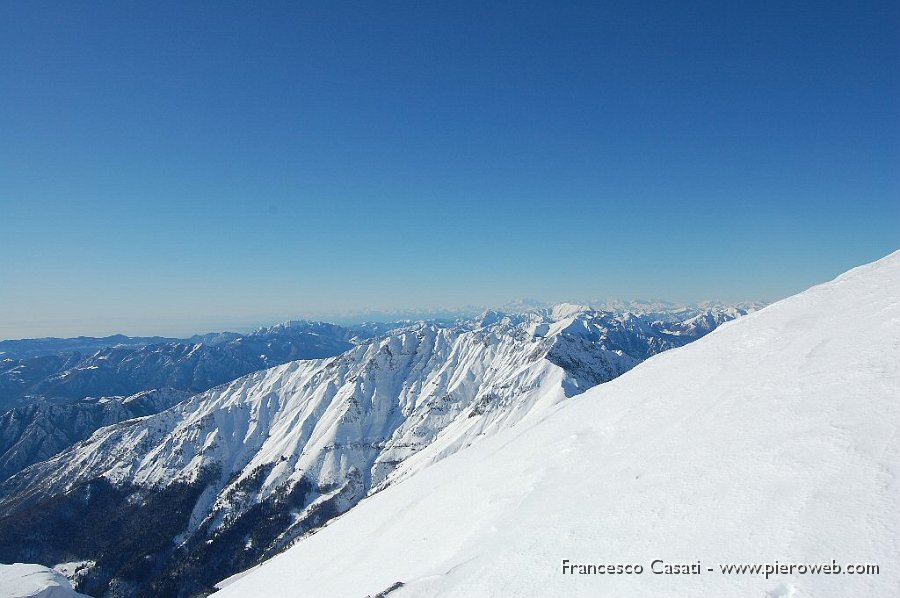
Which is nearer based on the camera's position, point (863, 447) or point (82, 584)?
point (863, 447)

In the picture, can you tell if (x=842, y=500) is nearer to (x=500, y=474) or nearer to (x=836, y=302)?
(x=500, y=474)

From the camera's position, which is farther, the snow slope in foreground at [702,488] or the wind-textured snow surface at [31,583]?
the wind-textured snow surface at [31,583]

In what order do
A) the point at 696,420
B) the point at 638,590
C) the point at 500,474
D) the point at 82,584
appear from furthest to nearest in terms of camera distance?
the point at 82,584 < the point at 500,474 < the point at 696,420 < the point at 638,590

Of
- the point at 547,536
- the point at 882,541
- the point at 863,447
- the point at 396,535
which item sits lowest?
the point at 396,535

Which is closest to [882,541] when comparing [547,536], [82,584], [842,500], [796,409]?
[842,500]

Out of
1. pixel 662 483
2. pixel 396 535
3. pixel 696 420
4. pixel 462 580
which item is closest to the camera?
pixel 462 580

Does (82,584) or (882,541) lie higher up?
(882,541)

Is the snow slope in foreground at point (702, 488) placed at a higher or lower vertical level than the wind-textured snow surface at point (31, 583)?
higher
